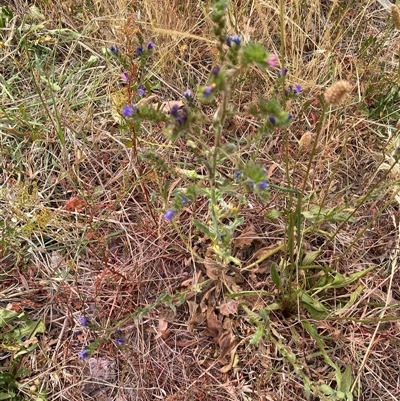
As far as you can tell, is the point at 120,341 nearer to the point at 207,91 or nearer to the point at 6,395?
the point at 6,395

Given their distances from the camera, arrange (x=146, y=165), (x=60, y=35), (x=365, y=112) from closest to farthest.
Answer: (x=146, y=165) → (x=365, y=112) → (x=60, y=35)

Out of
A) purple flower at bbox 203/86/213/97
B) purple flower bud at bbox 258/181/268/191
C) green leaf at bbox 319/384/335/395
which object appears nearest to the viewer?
purple flower at bbox 203/86/213/97

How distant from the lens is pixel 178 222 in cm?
188

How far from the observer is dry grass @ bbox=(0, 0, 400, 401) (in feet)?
5.51

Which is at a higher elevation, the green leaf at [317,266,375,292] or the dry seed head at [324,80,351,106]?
the dry seed head at [324,80,351,106]

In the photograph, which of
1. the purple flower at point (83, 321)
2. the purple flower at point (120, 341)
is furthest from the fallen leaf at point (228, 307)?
the purple flower at point (83, 321)

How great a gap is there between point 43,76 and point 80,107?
0.22 meters

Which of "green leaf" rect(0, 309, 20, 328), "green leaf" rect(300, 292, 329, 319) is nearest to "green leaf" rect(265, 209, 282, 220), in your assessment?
"green leaf" rect(300, 292, 329, 319)

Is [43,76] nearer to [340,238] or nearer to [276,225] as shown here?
[276,225]

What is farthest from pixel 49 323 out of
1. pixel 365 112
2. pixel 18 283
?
pixel 365 112

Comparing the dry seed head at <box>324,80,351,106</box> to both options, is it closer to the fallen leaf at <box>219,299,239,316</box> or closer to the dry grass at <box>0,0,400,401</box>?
the dry grass at <box>0,0,400,401</box>

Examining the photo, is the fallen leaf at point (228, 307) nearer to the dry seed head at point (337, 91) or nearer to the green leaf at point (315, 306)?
the green leaf at point (315, 306)

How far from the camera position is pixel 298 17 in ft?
6.91

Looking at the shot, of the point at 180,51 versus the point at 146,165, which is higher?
the point at 180,51
